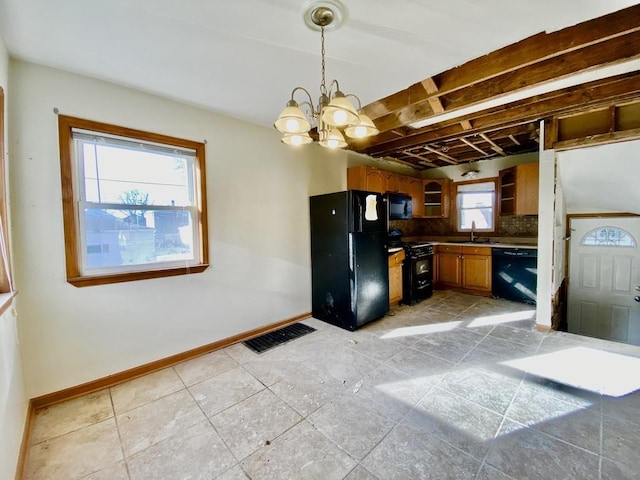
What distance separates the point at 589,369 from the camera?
2.23m

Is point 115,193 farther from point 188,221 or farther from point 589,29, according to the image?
point 589,29

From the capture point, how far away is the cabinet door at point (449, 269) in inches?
189

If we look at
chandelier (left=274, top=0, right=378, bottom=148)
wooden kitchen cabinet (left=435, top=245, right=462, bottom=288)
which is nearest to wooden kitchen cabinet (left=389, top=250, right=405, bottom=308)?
wooden kitchen cabinet (left=435, top=245, right=462, bottom=288)

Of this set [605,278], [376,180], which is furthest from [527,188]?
[376,180]

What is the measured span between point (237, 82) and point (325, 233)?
1.91 meters

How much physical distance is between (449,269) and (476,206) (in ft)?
4.67

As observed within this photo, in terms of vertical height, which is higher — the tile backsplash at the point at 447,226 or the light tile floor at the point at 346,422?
the tile backsplash at the point at 447,226

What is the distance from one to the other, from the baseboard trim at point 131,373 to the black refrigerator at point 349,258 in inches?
36.4

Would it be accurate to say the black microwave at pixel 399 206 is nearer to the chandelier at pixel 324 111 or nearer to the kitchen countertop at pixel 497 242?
the kitchen countertop at pixel 497 242

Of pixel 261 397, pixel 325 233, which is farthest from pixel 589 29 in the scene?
pixel 261 397

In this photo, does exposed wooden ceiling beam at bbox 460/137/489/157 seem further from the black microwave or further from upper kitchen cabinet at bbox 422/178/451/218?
the black microwave

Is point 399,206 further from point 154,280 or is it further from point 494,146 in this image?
point 154,280

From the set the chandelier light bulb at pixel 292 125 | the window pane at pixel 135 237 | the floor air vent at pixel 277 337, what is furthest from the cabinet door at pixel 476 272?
the window pane at pixel 135 237

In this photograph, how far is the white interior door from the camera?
4062mm
